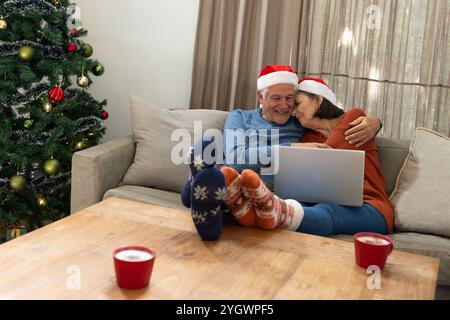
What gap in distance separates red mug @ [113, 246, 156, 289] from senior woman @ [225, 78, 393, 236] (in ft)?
1.79

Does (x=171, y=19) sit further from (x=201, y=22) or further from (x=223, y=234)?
(x=223, y=234)

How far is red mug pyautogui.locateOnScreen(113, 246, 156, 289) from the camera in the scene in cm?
135

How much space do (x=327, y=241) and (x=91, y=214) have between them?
2.53 ft

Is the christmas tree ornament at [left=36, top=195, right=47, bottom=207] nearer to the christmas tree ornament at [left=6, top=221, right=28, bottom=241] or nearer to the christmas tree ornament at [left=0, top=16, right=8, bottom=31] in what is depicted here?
the christmas tree ornament at [left=6, top=221, right=28, bottom=241]

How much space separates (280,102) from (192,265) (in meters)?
1.30

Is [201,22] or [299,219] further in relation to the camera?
[201,22]

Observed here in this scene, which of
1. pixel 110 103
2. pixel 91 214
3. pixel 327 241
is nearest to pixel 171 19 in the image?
pixel 110 103

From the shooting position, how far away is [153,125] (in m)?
2.89

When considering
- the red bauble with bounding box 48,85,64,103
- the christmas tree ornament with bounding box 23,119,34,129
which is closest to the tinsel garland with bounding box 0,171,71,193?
the christmas tree ornament with bounding box 23,119,34,129

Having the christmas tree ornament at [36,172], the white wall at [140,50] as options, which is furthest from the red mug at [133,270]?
the white wall at [140,50]

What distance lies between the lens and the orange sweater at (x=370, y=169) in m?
2.41

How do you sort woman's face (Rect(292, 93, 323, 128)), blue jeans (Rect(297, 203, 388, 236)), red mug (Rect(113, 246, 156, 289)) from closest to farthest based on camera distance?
1. red mug (Rect(113, 246, 156, 289))
2. blue jeans (Rect(297, 203, 388, 236))
3. woman's face (Rect(292, 93, 323, 128))

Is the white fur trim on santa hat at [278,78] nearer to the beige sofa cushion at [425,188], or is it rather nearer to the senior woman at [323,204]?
→ the senior woman at [323,204]
